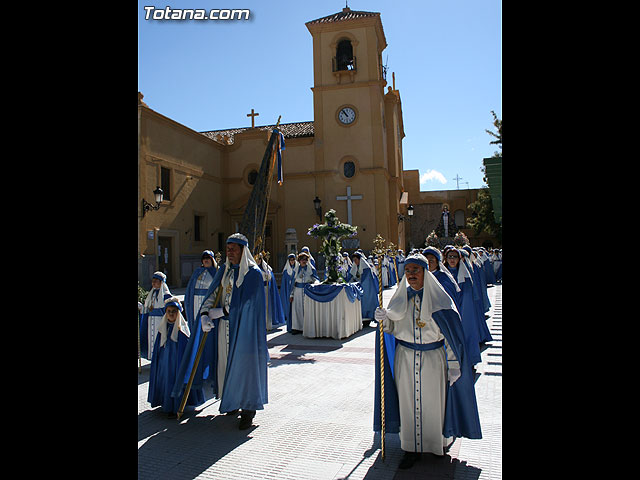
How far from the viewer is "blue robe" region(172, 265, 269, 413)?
5.54m

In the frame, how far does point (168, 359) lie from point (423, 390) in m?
3.34

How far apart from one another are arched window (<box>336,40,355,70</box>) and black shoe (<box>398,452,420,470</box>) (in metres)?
25.6

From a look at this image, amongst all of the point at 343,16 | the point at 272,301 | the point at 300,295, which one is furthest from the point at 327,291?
the point at 343,16

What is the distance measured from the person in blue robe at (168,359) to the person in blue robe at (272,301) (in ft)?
17.9

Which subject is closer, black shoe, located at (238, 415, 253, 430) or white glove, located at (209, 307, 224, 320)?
black shoe, located at (238, 415, 253, 430)

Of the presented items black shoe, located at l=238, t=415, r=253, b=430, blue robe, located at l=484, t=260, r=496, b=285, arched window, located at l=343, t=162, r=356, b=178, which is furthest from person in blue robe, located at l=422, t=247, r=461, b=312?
arched window, located at l=343, t=162, r=356, b=178

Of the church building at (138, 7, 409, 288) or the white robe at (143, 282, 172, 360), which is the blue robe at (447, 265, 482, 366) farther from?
the church building at (138, 7, 409, 288)

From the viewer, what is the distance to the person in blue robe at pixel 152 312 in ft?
25.9

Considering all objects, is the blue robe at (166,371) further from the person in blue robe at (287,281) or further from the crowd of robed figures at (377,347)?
the person in blue robe at (287,281)

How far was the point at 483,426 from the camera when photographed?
5277 mm

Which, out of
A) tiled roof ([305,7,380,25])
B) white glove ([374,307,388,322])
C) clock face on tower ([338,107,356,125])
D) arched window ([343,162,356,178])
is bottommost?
white glove ([374,307,388,322])
